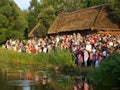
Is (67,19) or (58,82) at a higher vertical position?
(67,19)

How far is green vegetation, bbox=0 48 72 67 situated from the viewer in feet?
109

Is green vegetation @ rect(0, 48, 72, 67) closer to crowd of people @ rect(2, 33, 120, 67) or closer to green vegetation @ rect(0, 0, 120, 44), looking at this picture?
crowd of people @ rect(2, 33, 120, 67)

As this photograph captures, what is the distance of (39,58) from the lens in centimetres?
3641

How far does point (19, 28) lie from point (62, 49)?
36.2 meters

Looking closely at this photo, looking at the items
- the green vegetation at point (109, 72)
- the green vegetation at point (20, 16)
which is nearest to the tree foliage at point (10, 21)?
the green vegetation at point (20, 16)

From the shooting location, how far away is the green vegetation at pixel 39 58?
33.1 m

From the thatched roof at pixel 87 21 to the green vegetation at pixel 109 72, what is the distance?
76.5ft

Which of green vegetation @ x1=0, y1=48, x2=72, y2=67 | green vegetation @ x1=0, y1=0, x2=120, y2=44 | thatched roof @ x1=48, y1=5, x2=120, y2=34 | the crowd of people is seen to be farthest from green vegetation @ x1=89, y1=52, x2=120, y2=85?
green vegetation @ x1=0, y1=0, x2=120, y2=44

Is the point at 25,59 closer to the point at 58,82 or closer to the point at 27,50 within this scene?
the point at 27,50

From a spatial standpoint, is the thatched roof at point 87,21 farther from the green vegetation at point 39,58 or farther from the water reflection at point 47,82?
the water reflection at point 47,82

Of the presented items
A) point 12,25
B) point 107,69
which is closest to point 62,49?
point 107,69

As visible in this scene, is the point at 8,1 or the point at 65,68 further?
the point at 8,1

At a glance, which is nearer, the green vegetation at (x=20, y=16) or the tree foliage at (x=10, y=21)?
the green vegetation at (x=20, y=16)

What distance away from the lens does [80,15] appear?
2205 inches
